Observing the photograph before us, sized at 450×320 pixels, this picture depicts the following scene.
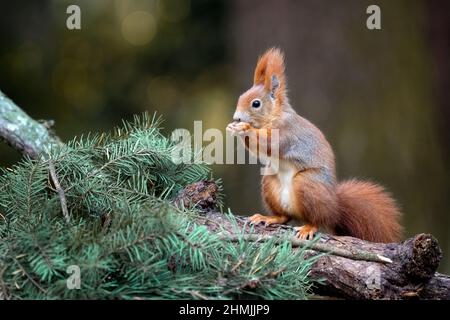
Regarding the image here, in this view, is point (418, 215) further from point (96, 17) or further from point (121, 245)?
point (96, 17)

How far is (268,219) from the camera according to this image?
193 cm

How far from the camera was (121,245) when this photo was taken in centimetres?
121

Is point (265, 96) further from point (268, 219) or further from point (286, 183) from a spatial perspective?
point (268, 219)

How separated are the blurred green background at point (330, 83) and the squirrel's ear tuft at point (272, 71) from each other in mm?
955

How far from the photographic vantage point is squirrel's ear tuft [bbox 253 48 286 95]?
2.09 m

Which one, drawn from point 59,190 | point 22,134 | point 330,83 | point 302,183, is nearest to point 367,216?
point 302,183

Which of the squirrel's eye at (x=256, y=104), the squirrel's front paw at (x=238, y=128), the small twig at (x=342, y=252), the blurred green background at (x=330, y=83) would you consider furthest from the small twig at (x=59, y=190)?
the blurred green background at (x=330, y=83)

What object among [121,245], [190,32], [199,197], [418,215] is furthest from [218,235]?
[190,32]

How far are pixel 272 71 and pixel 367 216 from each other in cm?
56

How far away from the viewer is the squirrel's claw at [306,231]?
70.4 inches

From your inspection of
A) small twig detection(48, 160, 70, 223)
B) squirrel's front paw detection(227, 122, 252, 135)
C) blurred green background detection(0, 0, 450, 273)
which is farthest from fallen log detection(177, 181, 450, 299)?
blurred green background detection(0, 0, 450, 273)
